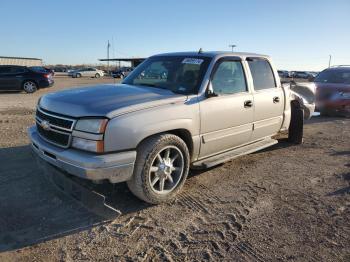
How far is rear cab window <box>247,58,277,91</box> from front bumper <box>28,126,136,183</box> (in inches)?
109

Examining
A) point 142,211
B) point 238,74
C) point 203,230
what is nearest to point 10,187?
point 142,211

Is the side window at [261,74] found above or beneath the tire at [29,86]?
above

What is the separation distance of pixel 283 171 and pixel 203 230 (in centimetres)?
246

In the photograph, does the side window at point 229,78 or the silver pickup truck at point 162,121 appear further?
the side window at point 229,78

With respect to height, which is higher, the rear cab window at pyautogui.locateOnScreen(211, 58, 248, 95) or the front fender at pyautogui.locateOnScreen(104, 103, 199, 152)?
the rear cab window at pyautogui.locateOnScreen(211, 58, 248, 95)

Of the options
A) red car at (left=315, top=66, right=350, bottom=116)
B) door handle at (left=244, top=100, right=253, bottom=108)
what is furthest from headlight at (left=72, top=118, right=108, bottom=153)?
red car at (left=315, top=66, right=350, bottom=116)

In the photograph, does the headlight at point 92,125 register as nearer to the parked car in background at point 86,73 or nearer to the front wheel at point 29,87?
the front wheel at point 29,87

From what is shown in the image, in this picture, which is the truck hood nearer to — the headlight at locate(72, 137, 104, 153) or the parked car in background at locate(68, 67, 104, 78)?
the headlight at locate(72, 137, 104, 153)

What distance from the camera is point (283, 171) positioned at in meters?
5.52

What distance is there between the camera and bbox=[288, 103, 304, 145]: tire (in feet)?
23.2

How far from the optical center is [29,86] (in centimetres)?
1855

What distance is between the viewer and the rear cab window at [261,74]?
18.3 feet

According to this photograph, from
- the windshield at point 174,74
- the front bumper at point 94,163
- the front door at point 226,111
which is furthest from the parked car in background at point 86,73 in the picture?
the front bumper at point 94,163

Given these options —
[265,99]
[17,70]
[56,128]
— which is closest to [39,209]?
[56,128]
